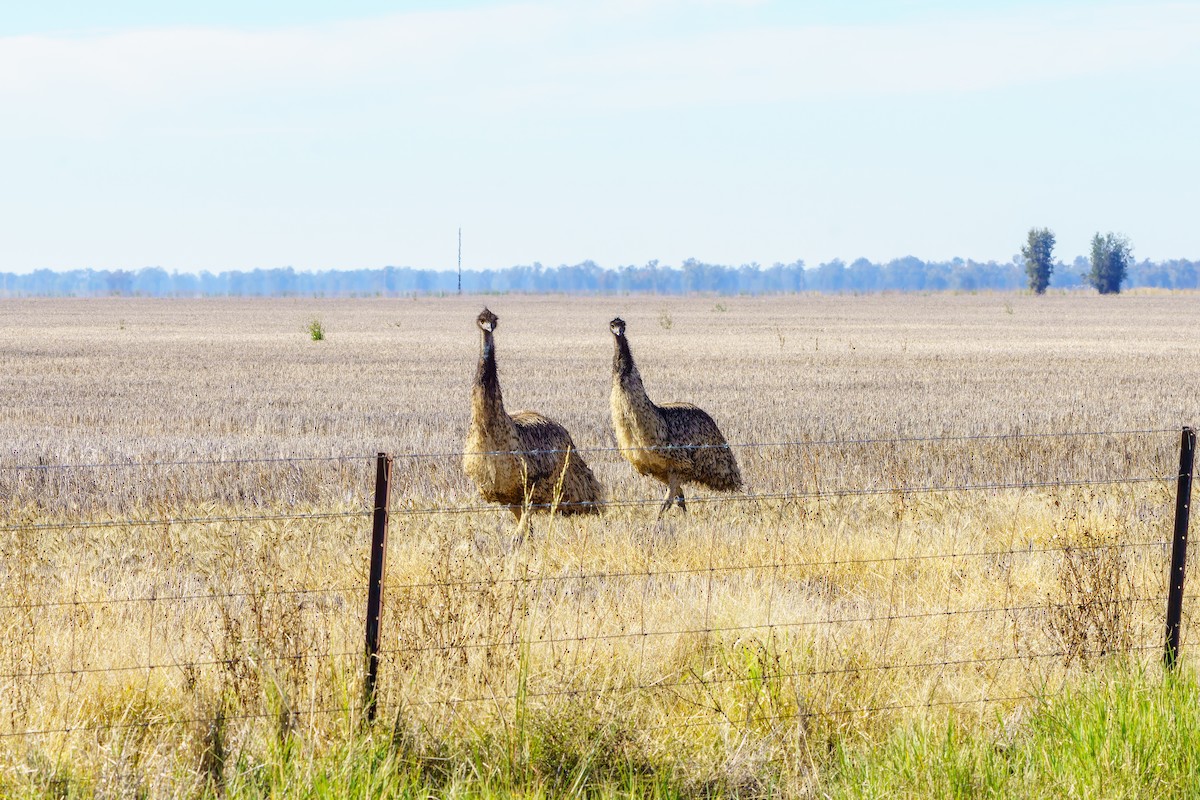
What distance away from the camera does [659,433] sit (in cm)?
1112

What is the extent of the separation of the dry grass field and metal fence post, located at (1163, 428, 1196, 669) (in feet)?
0.59

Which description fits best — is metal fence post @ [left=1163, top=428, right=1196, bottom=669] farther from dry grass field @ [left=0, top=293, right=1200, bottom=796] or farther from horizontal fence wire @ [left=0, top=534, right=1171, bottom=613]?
horizontal fence wire @ [left=0, top=534, right=1171, bottom=613]

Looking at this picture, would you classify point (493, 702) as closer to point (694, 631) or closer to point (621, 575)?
point (694, 631)

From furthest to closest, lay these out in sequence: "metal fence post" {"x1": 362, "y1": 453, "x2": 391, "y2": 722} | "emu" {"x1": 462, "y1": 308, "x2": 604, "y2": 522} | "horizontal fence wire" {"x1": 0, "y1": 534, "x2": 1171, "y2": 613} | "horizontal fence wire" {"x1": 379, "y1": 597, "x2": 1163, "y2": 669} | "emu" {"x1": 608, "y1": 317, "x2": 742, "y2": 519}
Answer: "emu" {"x1": 608, "y1": 317, "x2": 742, "y2": 519} < "emu" {"x1": 462, "y1": 308, "x2": 604, "y2": 522} < "horizontal fence wire" {"x1": 0, "y1": 534, "x2": 1171, "y2": 613} < "horizontal fence wire" {"x1": 379, "y1": 597, "x2": 1163, "y2": 669} < "metal fence post" {"x1": 362, "y1": 453, "x2": 391, "y2": 722}

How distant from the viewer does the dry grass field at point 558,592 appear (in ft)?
17.7

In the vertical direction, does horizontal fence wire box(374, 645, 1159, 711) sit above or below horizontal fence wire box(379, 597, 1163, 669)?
below

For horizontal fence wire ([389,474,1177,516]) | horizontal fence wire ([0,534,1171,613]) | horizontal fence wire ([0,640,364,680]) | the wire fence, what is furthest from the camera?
horizontal fence wire ([389,474,1177,516])

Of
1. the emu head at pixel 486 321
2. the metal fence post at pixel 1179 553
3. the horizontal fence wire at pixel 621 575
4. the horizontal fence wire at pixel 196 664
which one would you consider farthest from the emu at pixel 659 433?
the horizontal fence wire at pixel 196 664

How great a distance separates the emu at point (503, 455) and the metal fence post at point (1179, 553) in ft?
12.7

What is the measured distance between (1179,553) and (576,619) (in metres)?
2.89

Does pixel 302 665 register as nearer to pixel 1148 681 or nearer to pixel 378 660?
pixel 378 660

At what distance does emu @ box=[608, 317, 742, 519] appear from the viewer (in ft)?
36.3

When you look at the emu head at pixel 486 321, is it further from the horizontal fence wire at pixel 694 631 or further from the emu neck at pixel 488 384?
the horizontal fence wire at pixel 694 631

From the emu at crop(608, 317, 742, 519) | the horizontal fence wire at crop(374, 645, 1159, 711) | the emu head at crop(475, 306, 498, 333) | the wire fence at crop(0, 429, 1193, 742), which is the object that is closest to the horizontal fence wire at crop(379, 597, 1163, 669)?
the wire fence at crop(0, 429, 1193, 742)
